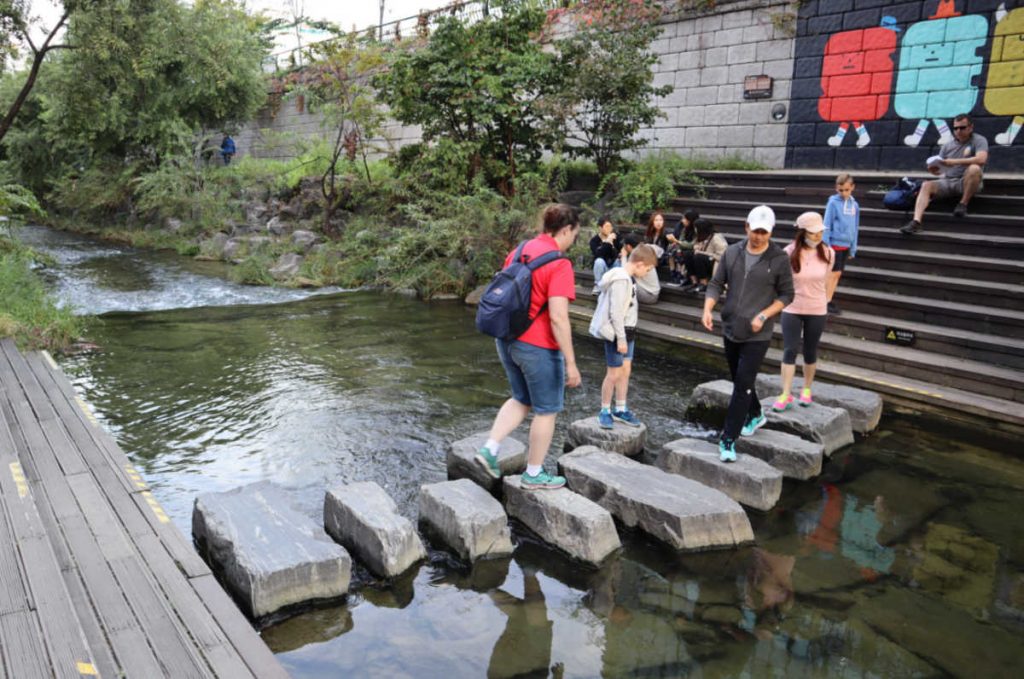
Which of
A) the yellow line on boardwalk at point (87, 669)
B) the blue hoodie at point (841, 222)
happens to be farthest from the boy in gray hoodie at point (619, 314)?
the yellow line on boardwalk at point (87, 669)

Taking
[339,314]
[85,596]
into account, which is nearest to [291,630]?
[85,596]

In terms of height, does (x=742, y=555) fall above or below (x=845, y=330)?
below

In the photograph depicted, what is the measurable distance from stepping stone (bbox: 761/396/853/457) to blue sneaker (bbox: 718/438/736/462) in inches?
40.0

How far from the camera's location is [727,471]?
5.22m

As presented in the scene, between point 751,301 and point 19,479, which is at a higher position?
point 751,301

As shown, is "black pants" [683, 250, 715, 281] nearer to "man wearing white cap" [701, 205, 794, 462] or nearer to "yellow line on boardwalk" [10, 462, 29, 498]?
"man wearing white cap" [701, 205, 794, 462]

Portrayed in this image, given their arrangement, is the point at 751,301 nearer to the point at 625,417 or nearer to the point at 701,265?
the point at 625,417

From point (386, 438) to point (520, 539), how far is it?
77.5 inches

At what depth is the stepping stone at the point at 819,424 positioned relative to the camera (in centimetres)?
601

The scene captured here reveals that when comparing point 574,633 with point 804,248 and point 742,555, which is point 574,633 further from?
point 804,248

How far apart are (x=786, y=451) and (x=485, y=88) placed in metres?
10.8

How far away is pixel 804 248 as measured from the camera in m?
6.11

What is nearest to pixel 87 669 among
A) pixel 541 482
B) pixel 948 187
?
pixel 541 482

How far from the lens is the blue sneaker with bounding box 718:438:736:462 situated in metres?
5.30
